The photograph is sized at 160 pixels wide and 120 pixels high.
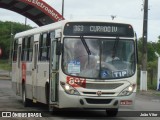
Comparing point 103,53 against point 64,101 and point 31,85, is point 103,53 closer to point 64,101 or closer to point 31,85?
point 64,101

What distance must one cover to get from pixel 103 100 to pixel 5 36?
132964 mm

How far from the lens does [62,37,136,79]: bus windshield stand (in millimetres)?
16906

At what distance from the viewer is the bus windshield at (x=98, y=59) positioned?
1691cm

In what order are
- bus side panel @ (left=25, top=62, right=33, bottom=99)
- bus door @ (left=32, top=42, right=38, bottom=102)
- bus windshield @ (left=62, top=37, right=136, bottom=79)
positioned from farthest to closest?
1. bus side panel @ (left=25, top=62, right=33, bottom=99)
2. bus door @ (left=32, top=42, right=38, bottom=102)
3. bus windshield @ (left=62, top=37, right=136, bottom=79)

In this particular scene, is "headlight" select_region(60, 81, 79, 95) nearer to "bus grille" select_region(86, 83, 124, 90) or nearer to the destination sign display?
"bus grille" select_region(86, 83, 124, 90)

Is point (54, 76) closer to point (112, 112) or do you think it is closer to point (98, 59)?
point (98, 59)

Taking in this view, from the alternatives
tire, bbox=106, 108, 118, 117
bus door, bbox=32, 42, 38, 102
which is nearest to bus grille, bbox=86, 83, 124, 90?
tire, bbox=106, 108, 118, 117

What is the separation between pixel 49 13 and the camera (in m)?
42.6

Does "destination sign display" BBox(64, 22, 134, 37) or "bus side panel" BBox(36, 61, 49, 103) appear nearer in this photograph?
"destination sign display" BBox(64, 22, 134, 37)

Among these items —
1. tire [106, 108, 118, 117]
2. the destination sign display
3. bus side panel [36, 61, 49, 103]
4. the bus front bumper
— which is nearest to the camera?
the bus front bumper

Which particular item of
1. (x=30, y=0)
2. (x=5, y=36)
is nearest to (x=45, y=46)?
(x=30, y=0)

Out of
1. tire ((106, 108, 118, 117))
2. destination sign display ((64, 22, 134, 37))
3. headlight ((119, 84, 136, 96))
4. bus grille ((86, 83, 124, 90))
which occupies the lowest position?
tire ((106, 108, 118, 117))

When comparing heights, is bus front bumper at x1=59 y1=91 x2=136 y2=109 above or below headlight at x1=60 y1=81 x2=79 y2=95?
below

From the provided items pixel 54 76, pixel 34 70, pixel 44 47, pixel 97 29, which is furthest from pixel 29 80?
pixel 97 29
